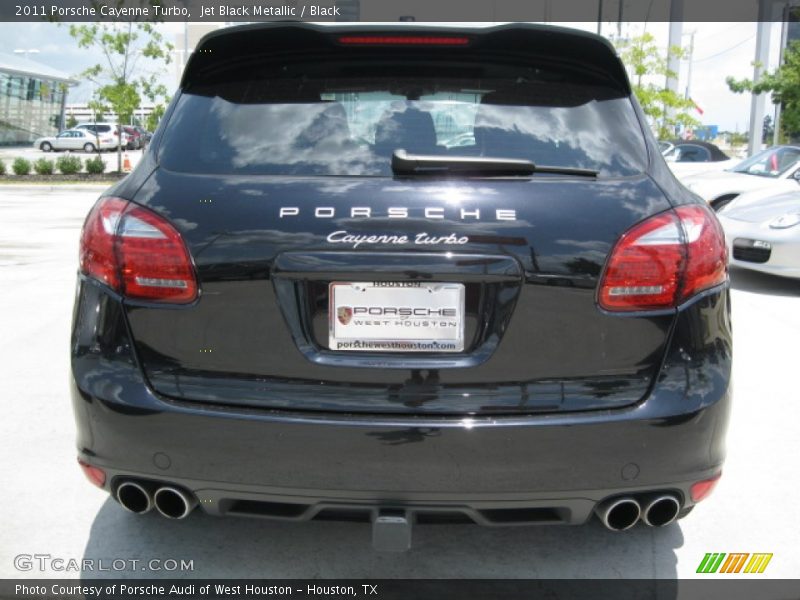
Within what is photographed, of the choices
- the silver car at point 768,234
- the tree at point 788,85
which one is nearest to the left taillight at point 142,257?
the silver car at point 768,234

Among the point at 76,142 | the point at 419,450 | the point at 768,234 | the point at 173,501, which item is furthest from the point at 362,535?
the point at 76,142

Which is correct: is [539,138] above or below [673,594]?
above

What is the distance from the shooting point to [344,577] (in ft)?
9.39

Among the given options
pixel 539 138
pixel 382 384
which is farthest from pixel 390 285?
pixel 539 138

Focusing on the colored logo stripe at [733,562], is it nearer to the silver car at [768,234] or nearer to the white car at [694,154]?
the silver car at [768,234]

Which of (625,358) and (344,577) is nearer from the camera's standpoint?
(625,358)

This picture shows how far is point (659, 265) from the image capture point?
2.38m

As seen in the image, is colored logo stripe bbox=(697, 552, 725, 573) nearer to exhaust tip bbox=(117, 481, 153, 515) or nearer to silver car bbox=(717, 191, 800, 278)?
exhaust tip bbox=(117, 481, 153, 515)

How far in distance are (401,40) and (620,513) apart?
1.62 m

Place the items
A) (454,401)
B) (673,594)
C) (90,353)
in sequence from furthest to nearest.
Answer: (673,594) → (90,353) → (454,401)

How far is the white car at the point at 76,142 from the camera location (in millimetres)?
52125

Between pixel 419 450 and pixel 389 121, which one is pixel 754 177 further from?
pixel 419 450

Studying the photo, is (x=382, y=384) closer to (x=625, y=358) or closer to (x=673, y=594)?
(x=625, y=358)

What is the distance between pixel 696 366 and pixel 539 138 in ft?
2.69
